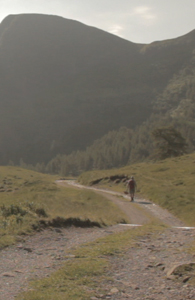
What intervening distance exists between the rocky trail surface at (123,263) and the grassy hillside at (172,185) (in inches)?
522

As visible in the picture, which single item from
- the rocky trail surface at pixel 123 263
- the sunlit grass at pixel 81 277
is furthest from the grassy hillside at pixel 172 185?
the sunlit grass at pixel 81 277

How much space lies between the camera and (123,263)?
459 inches

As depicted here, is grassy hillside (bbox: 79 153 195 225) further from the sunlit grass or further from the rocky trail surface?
the sunlit grass

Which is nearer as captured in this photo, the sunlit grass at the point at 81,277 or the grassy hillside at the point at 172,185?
the sunlit grass at the point at 81,277

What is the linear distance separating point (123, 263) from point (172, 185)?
33.1 metres

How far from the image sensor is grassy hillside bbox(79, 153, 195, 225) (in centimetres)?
3174

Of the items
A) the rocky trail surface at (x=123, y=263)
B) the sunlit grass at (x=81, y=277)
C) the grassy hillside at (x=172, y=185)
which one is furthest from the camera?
the grassy hillside at (x=172, y=185)

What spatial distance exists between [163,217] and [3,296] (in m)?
21.7

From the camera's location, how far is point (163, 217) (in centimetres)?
2880

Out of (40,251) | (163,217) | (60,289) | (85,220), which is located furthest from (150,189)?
(60,289)

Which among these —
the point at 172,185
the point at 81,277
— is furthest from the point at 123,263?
the point at 172,185

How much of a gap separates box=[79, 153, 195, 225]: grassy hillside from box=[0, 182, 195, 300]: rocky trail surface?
13259 mm

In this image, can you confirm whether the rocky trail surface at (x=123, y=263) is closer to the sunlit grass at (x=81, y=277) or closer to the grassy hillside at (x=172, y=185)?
the sunlit grass at (x=81, y=277)

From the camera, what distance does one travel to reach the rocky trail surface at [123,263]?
9.16 meters
